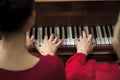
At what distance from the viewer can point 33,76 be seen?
49.3 inches

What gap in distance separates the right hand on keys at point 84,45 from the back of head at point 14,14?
77 cm

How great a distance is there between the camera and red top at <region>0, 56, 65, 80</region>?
1.23 m

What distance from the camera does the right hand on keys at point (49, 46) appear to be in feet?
6.24

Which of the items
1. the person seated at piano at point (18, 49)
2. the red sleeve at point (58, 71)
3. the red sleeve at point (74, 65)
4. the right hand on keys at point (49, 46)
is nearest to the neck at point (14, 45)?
the person seated at piano at point (18, 49)

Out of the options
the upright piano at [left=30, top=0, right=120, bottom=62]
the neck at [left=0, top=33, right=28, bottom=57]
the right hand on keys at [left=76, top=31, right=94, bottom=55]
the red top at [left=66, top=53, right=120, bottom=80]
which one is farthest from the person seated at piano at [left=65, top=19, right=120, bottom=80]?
the neck at [left=0, top=33, right=28, bottom=57]

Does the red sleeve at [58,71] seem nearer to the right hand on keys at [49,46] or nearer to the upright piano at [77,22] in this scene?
the right hand on keys at [49,46]

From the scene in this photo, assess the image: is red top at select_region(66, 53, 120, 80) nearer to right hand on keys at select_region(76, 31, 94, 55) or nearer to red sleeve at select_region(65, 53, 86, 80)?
red sleeve at select_region(65, 53, 86, 80)

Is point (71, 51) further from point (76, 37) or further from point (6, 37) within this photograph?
point (6, 37)

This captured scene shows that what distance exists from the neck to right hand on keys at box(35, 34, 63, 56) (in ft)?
2.03

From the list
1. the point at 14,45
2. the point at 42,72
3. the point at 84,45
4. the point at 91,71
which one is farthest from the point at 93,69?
the point at 14,45

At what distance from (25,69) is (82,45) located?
2.52ft

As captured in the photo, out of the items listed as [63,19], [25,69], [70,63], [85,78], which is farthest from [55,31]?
[25,69]

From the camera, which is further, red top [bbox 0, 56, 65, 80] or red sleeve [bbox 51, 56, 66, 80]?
red sleeve [bbox 51, 56, 66, 80]

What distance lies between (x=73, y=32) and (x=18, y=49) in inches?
35.9
